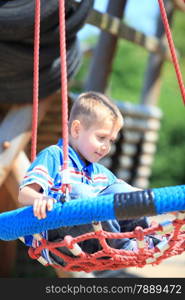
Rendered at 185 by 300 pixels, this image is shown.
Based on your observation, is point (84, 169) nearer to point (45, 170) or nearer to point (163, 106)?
point (45, 170)

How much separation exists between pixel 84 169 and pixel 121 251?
13.8 inches

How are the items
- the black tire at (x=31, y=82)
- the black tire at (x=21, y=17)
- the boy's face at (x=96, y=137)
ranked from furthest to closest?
1. the black tire at (x=31, y=82)
2. the black tire at (x=21, y=17)
3. the boy's face at (x=96, y=137)

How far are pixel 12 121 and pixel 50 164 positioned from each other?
1.01 metres

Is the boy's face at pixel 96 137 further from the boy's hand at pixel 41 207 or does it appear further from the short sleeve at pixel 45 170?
the boy's hand at pixel 41 207

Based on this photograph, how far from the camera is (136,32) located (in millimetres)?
4305

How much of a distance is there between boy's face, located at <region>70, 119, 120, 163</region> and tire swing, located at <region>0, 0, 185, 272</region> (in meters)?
0.22

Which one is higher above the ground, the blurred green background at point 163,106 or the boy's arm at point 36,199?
the boy's arm at point 36,199

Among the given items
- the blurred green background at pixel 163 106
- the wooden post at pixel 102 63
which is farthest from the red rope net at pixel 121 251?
the blurred green background at pixel 163 106

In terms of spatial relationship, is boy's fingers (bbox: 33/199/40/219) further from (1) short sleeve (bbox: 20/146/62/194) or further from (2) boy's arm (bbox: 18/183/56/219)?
(1) short sleeve (bbox: 20/146/62/194)

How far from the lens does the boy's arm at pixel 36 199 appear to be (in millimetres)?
1555

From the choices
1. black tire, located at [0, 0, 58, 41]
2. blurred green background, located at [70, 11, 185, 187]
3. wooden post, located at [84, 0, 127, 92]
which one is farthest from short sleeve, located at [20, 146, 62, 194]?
blurred green background, located at [70, 11, 185, 187]

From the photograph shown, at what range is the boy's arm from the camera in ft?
5.10

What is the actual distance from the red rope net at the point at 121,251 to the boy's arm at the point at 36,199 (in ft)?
0.36

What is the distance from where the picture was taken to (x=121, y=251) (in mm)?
1681
